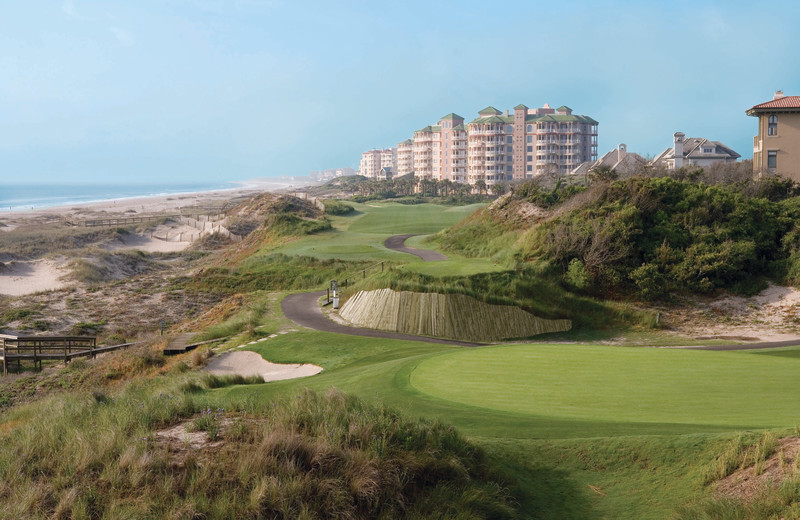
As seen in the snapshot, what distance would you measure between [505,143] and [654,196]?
99408 mm

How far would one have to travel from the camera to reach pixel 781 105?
43250 millimetres

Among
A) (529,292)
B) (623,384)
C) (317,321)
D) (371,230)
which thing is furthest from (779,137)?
(623,384)

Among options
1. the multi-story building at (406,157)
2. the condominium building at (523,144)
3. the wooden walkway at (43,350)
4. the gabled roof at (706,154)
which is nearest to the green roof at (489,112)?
the condominium building at (523,144)

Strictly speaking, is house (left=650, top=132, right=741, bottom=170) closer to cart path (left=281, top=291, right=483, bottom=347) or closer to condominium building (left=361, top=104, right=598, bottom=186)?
condominium building (left=361, top=104, right=598, bottom=186)

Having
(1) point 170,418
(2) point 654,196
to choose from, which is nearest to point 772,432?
(1) point 170,418

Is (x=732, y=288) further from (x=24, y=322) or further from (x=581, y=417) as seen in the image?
(x=24, y=322)

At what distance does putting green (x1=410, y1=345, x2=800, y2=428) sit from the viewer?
8695 mm

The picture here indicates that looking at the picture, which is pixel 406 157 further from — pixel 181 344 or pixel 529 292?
pixel 181 344

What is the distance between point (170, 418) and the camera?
24.9 ft

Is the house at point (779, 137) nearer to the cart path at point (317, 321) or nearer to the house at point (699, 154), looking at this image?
the house at point (699, 154)

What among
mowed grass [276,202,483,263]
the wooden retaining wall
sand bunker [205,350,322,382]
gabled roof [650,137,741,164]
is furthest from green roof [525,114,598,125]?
sand bunker [205,350,322,382]

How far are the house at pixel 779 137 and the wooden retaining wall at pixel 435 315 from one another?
30144 mm

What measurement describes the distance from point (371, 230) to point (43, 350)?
35.9 m

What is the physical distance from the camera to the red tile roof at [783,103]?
43.1 meters
